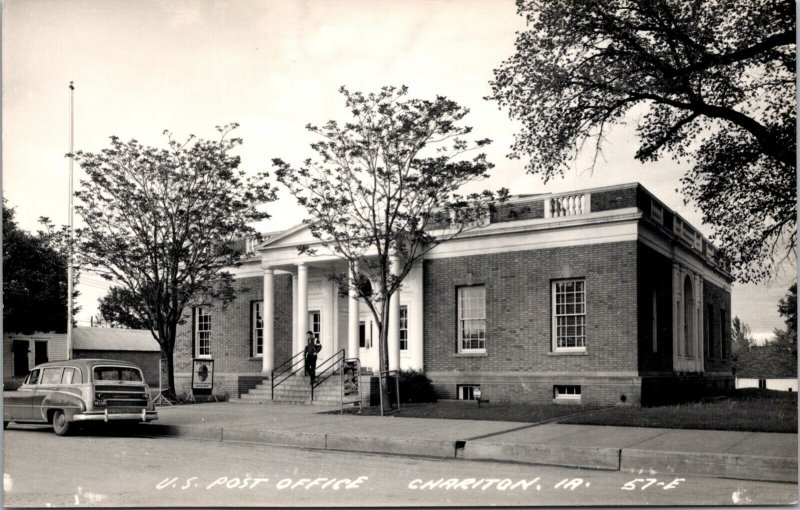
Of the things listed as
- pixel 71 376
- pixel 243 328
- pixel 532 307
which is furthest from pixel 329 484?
pixel 243 328

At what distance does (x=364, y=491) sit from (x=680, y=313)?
17429 mm

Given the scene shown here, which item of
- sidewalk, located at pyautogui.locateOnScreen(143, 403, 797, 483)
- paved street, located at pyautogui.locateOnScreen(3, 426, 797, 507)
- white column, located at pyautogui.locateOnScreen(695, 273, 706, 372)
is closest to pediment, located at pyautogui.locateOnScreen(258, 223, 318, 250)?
sidewalk, located at pyautogui.locateOnScreen(143, 403, 797, 483)

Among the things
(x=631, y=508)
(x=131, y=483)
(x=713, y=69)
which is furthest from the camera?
(x=713, y=69)

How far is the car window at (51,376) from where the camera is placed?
1583 cm

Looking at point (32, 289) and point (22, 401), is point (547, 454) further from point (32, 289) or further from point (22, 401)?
point (32, 289)

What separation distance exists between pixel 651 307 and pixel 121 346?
125 ft

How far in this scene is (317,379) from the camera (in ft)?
73.4

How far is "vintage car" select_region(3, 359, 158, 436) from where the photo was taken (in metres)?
15.2

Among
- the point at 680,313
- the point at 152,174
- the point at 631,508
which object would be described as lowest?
the point at 631,508

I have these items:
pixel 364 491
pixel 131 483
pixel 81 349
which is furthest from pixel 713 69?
pixel 81 349

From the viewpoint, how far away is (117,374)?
16.0 metres

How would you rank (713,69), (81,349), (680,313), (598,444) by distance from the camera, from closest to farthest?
(598,444) < (713,69) < (680,313) < (81,349)

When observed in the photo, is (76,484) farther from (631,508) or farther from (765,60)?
(765,60)

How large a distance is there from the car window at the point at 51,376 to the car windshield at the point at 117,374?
88 centimetres
